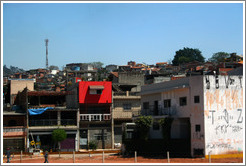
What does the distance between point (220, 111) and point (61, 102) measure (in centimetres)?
2534

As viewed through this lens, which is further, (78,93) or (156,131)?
(78,93)

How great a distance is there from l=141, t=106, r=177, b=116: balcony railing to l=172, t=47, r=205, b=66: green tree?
3975 inches

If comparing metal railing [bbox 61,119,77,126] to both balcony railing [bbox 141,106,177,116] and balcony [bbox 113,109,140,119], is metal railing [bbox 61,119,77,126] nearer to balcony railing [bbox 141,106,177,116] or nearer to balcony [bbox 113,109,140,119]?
balcony [bbox 113,109,140,119]

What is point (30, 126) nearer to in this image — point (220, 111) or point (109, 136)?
point (109, 136)

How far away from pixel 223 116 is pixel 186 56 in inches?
4572

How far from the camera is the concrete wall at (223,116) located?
3203 centimetres

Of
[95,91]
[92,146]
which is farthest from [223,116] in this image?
[95,91]

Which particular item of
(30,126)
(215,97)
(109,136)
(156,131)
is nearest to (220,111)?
(215,97)

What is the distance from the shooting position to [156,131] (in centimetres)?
4016

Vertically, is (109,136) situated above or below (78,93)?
below

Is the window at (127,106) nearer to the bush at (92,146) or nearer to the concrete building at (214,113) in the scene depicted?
the bush at (92,146)

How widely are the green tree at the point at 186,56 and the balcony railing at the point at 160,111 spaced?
101m

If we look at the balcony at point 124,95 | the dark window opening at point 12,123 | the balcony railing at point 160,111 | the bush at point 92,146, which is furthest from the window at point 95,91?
the dark window opening at point 12,123

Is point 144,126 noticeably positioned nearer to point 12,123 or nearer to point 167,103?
point 167,103
